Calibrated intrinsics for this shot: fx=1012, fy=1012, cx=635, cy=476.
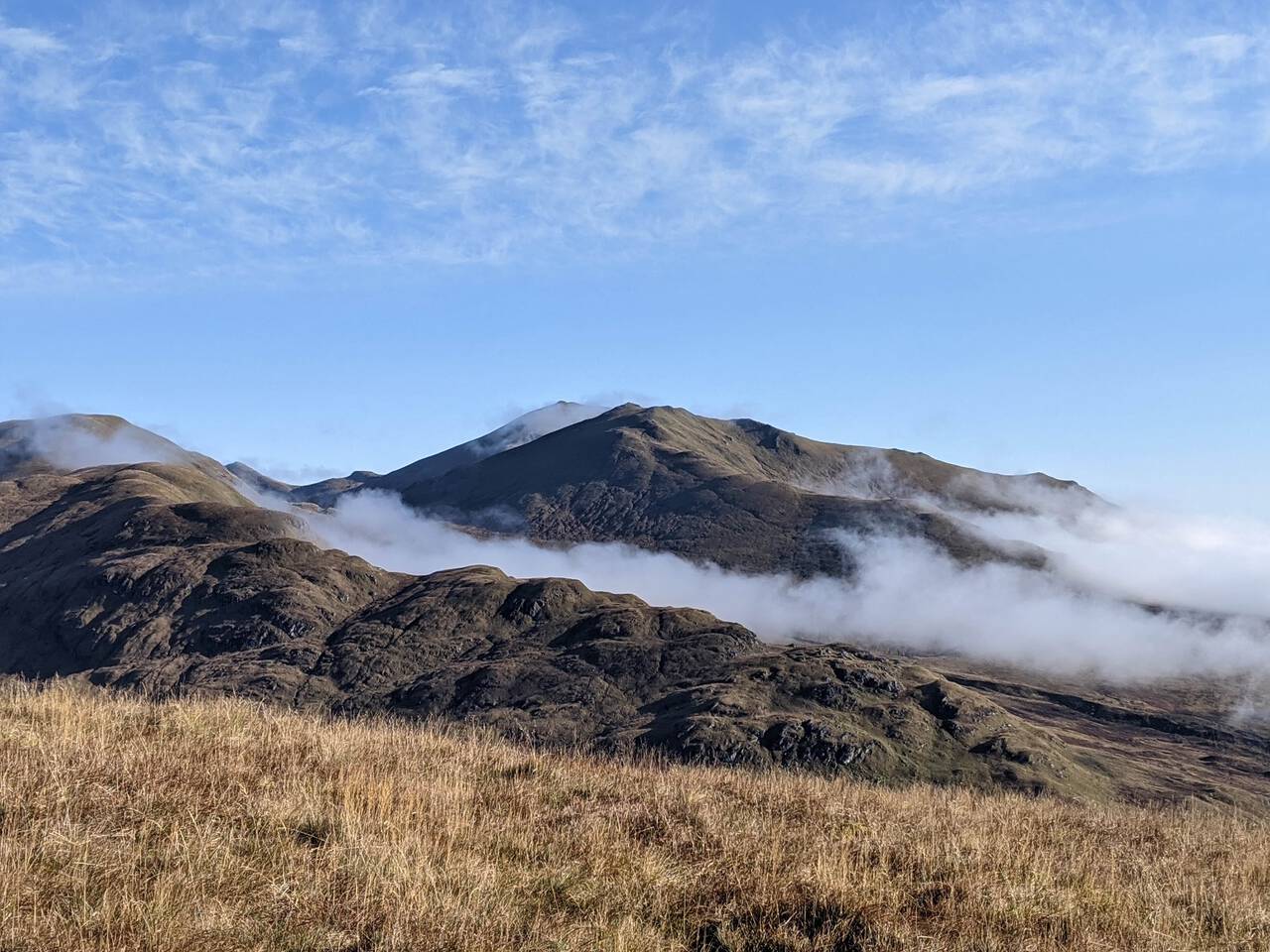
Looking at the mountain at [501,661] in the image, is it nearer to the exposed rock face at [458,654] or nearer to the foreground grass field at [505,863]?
the exposed rock face at [458,654]

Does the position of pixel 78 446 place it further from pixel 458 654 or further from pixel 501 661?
pixel 501 661

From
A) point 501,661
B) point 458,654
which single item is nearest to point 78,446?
point 458,654

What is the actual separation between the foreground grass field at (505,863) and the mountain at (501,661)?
44.5 m

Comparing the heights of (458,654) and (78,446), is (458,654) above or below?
below

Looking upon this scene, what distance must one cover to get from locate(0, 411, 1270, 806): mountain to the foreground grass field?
44549mm

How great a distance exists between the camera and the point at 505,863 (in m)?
8.42

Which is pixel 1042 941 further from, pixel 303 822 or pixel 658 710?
pixel 658 710

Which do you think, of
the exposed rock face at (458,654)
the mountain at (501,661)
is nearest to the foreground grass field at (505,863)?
the exposed rock face at (458,654)

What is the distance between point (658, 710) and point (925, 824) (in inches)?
2239

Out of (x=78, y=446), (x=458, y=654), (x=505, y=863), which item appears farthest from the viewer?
(x=78, y=446)

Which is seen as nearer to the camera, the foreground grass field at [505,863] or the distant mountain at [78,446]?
the foreground grass field at [505,863]

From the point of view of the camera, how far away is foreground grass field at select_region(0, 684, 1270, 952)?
6.95 metres

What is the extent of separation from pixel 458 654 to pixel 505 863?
72.7 meters

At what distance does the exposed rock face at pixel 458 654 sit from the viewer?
62656mm
